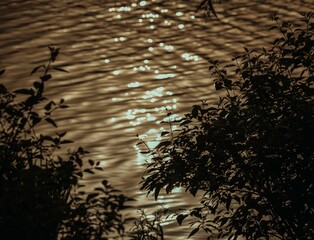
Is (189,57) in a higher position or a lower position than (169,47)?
lower

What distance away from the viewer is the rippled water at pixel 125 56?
11078mm

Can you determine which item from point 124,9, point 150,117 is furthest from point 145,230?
point 124,9

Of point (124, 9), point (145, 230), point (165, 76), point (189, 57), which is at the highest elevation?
point (124, 9)

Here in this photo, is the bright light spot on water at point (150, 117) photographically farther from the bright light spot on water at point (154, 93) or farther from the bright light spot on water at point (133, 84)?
the bright light spot on water at point (133, 84)

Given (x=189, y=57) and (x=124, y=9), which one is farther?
(x=124, y=9)

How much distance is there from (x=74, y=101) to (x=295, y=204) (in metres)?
6.92

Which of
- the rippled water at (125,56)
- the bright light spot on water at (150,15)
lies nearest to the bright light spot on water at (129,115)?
the rippled water at (125,56)

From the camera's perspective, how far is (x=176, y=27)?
1608cm

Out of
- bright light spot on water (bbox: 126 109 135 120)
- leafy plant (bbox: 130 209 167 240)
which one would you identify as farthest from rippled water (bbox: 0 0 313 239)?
leafy plant (bbox: 130 209 167 240)

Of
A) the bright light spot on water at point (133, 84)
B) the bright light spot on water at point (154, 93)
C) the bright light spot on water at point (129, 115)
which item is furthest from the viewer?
the bright light spot on water at point (133, 84)

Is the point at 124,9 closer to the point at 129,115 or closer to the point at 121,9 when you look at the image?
the point at 121,9

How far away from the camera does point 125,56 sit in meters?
14.5

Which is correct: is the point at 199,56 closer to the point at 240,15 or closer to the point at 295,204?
the point at 240,15

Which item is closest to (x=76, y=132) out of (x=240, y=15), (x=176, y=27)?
(x=176, y=27)
